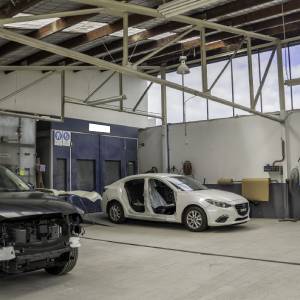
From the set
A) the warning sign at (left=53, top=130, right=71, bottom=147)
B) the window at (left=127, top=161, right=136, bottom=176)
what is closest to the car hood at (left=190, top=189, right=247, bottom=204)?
the warning sign at (left=53, top=130, right=71, bottom=147)

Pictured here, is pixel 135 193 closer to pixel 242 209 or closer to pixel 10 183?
pixel 242 209

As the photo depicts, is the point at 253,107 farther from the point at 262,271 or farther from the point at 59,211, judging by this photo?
the point at 59,211

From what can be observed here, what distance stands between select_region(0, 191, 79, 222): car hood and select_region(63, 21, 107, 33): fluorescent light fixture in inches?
204

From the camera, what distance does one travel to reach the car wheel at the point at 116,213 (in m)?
10.7

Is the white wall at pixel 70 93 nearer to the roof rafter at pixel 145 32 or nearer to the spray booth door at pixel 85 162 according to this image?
the spray booth door at pixel 85 162

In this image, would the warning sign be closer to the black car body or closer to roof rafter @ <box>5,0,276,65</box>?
roof rafter @ <box>5,0,276,65</box>

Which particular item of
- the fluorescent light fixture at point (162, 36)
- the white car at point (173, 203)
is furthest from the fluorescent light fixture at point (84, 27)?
the white car at point (173, 203)

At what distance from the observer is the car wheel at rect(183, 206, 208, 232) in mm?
9094

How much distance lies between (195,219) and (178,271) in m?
3.70

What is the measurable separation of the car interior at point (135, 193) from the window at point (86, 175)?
Answer: 2845 mm

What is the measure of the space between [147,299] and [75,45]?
769 centimetres

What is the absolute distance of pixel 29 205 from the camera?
4746 millimetres

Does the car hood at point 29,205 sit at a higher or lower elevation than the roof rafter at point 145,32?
lower

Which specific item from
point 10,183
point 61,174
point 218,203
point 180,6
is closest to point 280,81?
point 218,203
